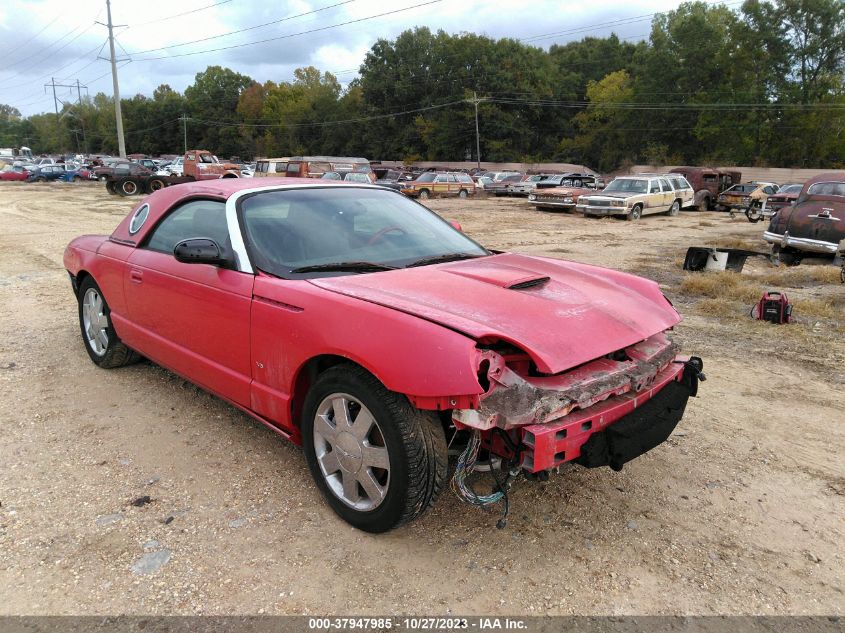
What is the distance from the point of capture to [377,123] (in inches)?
3142

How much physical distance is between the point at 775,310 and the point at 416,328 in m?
5.90

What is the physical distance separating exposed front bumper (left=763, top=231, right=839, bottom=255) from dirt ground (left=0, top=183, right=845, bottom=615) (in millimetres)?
7032

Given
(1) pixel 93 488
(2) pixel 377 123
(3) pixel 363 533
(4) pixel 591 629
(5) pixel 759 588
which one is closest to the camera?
(4) pixel 591 629

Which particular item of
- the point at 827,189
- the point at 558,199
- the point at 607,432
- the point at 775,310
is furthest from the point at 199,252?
the point at 558,199

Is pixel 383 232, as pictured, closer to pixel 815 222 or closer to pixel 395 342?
pixel 395 342

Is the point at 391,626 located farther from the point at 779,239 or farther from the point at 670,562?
the point at 779,239

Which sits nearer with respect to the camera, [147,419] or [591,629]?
[591,629]

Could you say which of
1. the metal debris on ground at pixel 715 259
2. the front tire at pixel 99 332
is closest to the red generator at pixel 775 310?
the metal debris on ground at pixel 715 259

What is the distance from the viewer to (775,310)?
6754 millimetres

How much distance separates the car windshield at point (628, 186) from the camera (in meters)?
22.6

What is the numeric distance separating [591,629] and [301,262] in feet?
7.18

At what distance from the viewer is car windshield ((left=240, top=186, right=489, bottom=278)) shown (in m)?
3.30

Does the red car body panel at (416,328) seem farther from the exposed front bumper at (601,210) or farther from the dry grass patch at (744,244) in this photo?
the exposed front bumper at (601,210)

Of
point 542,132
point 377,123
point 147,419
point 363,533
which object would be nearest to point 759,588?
point 363,533
